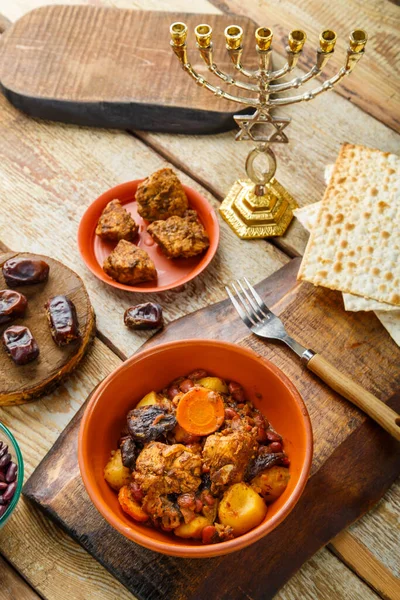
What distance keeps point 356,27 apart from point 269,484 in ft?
7.66

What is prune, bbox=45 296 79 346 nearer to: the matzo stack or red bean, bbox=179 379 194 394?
red bean, bbox=179 379 194 394

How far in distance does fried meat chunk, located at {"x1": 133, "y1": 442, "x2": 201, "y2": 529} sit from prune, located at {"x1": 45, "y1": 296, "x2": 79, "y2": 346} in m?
0.58

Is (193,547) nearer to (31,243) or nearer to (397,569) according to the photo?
(397,569)

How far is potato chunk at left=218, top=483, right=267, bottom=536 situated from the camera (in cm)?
182

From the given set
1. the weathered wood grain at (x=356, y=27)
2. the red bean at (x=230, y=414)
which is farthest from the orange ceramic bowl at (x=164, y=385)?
the weathered wood grain at (x=356, y=27)

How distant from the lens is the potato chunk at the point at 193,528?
184cm

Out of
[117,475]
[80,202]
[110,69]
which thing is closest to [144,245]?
[80,202]

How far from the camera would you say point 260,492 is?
1.91m

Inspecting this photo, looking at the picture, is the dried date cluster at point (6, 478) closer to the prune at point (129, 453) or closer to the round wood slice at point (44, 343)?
the round wood slice at point (44, 343)

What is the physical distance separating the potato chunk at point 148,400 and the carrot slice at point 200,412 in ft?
0.41

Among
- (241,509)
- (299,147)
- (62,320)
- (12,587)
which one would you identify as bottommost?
(12,587)

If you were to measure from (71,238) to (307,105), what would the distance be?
123cm

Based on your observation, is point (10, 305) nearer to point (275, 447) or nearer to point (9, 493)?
point (9, 493)

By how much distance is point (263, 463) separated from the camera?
1.93 m
